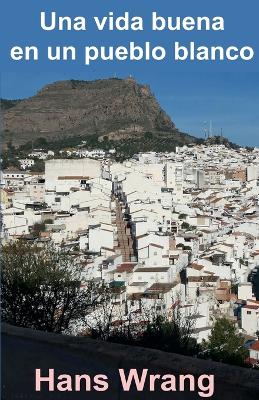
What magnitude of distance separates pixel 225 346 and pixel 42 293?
159cm

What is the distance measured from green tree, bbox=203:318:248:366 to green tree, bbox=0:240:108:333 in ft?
2.57

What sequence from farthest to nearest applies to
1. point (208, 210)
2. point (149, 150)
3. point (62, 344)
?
point (149, 150)
point (208, 210)
point (62, 344)

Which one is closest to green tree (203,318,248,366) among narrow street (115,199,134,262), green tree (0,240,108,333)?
green tree (0,240,108,333)

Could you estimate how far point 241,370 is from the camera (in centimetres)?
155

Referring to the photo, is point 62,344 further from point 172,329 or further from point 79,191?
point 79,191

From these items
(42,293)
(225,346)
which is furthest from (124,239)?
(42,293)

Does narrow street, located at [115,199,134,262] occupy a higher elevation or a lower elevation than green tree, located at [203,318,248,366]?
lower

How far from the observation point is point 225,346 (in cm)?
445

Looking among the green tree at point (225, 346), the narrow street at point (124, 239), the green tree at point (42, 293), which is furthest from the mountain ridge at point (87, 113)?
the green tree at point (42, 293)

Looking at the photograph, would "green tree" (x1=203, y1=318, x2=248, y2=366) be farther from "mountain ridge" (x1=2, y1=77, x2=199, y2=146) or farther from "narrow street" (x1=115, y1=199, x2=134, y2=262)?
"mountain ridge" (x1=2, y1=77, x2=199, y2=146)

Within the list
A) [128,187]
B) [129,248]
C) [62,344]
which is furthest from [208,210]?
[62,344]

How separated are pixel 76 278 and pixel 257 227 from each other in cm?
1548

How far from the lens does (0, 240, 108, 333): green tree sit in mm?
3369

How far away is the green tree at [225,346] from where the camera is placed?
9.77 feet
